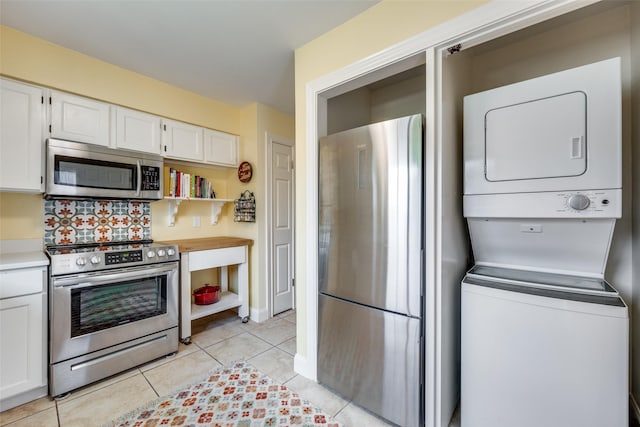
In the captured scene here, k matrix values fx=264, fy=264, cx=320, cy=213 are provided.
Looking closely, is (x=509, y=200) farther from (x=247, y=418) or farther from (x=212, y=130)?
(x=212, y=130)

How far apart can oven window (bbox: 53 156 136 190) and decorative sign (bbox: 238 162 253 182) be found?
3.39 feet

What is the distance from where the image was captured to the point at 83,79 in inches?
82.8

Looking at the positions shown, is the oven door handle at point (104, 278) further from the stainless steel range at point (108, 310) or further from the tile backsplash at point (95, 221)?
the tile backsplash at point (95, 221)

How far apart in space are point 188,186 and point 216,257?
80 cm

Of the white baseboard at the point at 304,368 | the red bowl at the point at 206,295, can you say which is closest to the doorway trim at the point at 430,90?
the white baseboard at the point at 304,368

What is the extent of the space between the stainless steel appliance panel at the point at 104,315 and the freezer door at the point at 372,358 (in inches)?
52.6

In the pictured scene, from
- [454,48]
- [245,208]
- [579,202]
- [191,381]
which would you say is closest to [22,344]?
[191,381]

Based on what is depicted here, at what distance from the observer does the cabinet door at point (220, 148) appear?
288 centimetres

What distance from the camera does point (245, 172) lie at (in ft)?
9.84

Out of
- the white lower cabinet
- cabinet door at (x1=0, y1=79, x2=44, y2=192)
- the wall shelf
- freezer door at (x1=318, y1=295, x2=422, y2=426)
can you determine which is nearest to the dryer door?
freezer door at (x1=318, y1=295, x2=422, y2=426)

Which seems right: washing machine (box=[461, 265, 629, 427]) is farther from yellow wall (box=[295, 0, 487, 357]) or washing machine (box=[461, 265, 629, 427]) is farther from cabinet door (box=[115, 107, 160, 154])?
cabinet door (box=[115, 107, 160, 154])

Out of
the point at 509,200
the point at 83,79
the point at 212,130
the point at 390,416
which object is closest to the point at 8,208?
the point at 83,79

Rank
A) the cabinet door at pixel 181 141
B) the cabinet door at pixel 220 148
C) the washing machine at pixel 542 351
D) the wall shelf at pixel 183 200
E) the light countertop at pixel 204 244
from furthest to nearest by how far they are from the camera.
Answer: the cabinet door at pixel 220 148 → the wall shelf at pixel 183 200 → the cabinet door at pixel 181 141 → the light countertop at pixel 204 244 → the washing machine at pixel 542 351

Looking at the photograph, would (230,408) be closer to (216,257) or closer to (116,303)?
(116,303)
